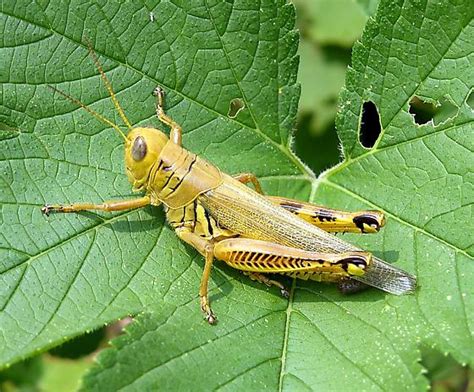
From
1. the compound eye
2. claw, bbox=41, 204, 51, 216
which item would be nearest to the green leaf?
claw, bbox=41, 204, 51, 216

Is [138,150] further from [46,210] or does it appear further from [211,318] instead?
[211,318]

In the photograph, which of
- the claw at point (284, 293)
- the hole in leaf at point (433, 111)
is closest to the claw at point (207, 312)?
the claw at point (284, 293)

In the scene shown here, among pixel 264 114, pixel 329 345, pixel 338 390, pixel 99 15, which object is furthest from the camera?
pixel 264 114

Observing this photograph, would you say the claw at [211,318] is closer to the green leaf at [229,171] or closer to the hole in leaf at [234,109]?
the green leaf at [229,171]

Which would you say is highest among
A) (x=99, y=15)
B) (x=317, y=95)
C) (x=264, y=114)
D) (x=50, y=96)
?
(x=99, y=15)

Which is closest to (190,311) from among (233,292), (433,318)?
(233,292)

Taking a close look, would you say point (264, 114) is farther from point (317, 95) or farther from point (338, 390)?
point (317, 95)

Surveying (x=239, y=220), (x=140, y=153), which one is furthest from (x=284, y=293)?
(x=140, y=153)
